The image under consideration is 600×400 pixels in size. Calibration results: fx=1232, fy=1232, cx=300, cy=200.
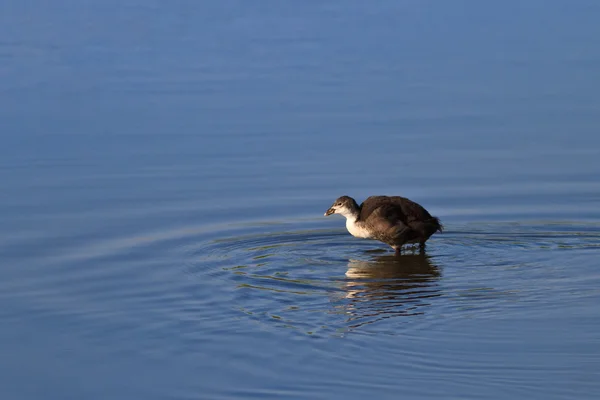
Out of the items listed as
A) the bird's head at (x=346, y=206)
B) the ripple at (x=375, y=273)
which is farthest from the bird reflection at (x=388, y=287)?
the bird's head at (x=346, y=206)

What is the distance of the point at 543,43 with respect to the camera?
73.5 feet

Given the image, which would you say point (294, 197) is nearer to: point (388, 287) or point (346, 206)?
point (346, 206)

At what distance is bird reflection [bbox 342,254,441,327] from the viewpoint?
10617 millimetres


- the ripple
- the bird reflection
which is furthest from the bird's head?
the bird reflection

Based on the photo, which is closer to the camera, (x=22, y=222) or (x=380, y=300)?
(x=380, y=300)

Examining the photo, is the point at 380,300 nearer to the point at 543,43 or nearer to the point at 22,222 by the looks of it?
the point at 22,222

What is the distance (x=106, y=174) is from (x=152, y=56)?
7.12 meters

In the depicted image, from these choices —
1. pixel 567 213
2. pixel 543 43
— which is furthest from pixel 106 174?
pixel 543 43

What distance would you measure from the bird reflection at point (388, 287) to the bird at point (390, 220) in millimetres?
221

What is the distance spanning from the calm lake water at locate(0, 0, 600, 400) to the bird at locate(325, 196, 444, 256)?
0.23 meters

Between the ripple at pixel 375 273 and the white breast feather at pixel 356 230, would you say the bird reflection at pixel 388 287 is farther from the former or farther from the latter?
the white breast feather at pixel 356 230

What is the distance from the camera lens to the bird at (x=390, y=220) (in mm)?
13250

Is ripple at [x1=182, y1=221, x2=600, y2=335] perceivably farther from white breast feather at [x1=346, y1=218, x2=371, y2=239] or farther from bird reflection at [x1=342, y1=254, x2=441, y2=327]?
white breast feather at [x1=346, y1=218, x2=371, y2=239]

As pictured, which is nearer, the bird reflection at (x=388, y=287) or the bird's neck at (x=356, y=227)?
the bird reflection at (x=388, y=287)
